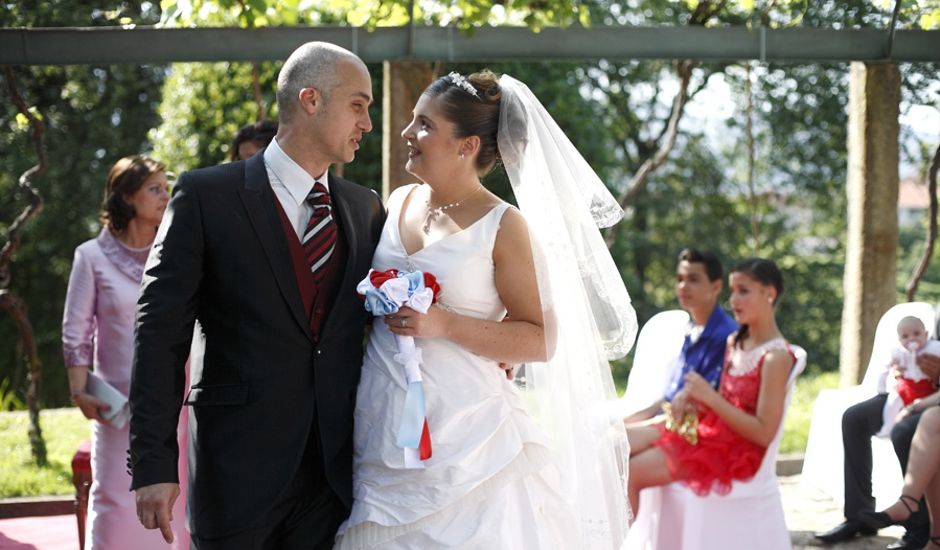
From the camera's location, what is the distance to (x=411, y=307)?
2965 mm

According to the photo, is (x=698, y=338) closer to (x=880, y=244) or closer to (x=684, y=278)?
(x=684, y=278)

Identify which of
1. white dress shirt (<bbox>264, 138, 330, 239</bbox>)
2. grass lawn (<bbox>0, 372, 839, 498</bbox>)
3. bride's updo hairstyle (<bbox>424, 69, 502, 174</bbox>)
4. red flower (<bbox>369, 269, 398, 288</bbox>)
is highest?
bride's updo hairstyle (<bbox>424, 69, 502, 174</bbox>)

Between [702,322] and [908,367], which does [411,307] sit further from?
[908,367]

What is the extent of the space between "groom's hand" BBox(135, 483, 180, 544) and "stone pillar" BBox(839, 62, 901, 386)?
5137 mm

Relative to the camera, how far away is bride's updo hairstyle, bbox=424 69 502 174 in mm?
3312

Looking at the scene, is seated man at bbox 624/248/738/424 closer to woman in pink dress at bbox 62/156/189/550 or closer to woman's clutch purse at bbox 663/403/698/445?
woman's clutch purse at bbox 663/403/698/445

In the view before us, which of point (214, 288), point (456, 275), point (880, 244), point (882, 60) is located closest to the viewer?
point (214, 288)

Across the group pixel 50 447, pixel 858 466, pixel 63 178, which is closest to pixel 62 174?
pixel 63 178

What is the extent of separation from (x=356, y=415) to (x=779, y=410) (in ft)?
8.25

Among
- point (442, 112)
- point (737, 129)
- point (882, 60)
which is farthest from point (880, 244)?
point (737, 129)

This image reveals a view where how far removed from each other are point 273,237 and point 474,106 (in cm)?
75

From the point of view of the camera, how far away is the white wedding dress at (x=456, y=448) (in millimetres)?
3059

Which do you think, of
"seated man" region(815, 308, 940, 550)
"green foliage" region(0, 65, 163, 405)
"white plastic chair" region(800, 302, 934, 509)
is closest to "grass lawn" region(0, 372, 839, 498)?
"white plastic chair" region(800, 302, 934, 509)

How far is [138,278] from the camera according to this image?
4.55 meters
